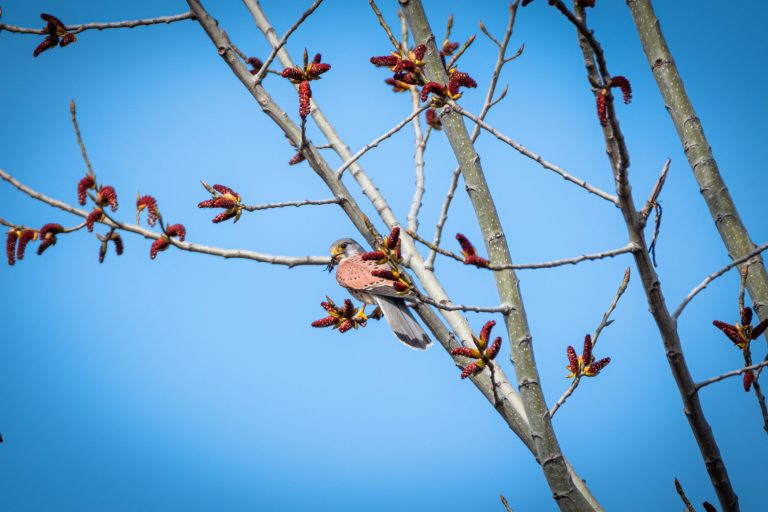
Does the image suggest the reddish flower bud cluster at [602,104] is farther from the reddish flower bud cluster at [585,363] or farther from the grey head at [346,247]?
the grey head at [346,247]

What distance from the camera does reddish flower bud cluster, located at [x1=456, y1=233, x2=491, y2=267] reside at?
1886 millimetres

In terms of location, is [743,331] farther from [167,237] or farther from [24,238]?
[24,238]

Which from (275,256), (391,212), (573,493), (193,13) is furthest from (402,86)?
(573,493)

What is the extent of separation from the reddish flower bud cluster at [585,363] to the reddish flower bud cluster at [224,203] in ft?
3.88

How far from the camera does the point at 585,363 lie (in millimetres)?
2330

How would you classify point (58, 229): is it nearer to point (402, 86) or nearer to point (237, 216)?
point (237, 216)

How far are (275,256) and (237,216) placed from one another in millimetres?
231

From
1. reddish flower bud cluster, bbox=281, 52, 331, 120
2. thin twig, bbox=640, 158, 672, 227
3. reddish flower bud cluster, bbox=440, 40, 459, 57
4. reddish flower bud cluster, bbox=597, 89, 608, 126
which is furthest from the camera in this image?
reddish flower bud cluster, bbox=440, 40, 459, 57

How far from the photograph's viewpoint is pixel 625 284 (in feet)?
8.11

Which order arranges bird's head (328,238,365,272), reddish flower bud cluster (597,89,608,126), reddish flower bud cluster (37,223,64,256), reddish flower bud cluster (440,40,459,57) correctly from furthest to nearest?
bird's head (328,238,365,272) < reddish flower bud cluster (440,40,459,57) < reddish flower bud cluster (37,223,64,256) < reddish flower bud cluster (597,89,608,126)

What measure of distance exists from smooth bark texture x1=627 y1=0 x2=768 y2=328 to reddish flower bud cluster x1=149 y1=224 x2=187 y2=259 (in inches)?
71.6

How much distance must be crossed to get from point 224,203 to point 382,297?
4.95ft

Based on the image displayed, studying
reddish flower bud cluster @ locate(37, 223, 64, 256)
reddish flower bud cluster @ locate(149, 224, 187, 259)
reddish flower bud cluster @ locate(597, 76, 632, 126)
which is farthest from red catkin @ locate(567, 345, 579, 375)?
reddish flower bud cluster @ locate(37, 223, 64, 256)

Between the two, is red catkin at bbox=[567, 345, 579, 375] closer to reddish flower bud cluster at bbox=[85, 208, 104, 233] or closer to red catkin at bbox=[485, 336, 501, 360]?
red catkin at bbox=[485, 336, 501, 360]
